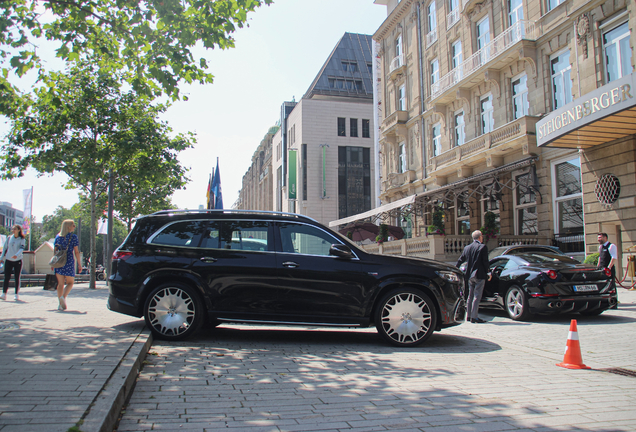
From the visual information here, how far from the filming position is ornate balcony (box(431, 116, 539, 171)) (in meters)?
19.4

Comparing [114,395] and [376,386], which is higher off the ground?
[114,395]

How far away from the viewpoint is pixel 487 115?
23.8 meters

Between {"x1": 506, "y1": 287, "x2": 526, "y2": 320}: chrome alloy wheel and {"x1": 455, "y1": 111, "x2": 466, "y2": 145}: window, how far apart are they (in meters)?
17.0

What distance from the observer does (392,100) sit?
34.4 m

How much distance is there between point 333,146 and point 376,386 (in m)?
53.5

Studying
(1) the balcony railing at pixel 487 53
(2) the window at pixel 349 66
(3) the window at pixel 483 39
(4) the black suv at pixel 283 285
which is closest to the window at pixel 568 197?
(1) the balcony railing at pixel 487 53

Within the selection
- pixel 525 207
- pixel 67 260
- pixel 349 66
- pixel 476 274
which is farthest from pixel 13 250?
pixel 349 66

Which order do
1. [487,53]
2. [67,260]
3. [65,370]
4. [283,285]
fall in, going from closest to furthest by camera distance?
[65,370]
[283,285]
[67,260]
[487,53]

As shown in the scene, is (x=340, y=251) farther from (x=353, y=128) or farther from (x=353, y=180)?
(x=353, y=128)

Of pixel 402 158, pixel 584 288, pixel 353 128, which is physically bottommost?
pixel 584 288

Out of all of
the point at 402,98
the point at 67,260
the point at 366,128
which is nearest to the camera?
the point at 67,260

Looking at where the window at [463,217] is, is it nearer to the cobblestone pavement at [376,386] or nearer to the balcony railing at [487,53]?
the balcony railing at [487,53]

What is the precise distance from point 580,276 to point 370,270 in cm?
479

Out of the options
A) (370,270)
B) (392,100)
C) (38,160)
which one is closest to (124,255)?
(370,270)
